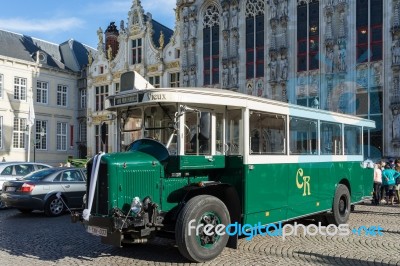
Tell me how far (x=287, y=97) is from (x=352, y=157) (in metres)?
15.9

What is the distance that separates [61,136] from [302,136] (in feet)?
125


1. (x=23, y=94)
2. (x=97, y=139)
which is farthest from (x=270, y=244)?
(x=23, y=94)

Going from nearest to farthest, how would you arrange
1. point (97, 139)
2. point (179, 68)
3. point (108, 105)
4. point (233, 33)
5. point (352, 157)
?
point (108, 105) < point (352, 157) < point (233, 33) < point (179, 68) < point (97, 139)

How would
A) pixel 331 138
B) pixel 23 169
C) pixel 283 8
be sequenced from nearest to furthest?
pixel 331 138, pixel 23 169, pixel 283 8

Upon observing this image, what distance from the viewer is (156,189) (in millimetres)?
7566

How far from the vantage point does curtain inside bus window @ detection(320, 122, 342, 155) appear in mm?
10727

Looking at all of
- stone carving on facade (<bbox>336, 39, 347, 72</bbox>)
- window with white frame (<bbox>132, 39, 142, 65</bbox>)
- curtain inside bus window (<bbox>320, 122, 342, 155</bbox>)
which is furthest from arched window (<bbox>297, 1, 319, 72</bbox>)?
curtain inside bus window (<bbox>320, 122, 342, 155</bbox>)

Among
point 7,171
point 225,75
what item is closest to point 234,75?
point 225,75

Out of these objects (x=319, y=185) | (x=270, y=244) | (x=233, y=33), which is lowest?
(x=270, y=244)

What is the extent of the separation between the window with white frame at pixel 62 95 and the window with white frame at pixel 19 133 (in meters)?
4.32

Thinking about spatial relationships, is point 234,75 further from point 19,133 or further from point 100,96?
point 19,133

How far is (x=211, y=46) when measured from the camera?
31734mm

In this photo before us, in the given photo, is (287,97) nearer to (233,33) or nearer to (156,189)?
(233,33)

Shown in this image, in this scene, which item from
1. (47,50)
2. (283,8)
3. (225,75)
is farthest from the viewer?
(47,50)
